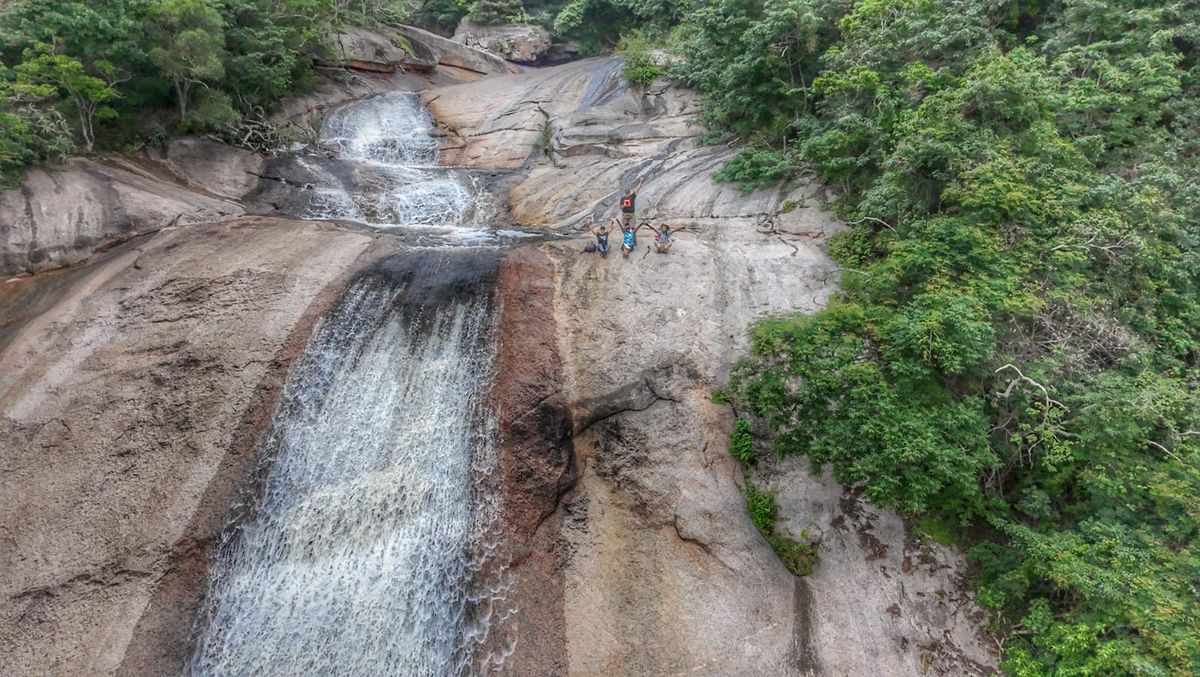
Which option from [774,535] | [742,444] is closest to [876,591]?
[774,535]

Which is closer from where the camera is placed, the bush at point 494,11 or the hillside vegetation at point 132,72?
the hillside vegetation at point 132,72

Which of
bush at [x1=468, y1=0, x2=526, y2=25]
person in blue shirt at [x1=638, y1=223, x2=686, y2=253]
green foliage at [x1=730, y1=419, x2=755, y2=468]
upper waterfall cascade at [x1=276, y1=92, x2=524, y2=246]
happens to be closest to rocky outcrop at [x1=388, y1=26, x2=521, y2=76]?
bush at [x1=468, y1=0, x2=526, y2=25]

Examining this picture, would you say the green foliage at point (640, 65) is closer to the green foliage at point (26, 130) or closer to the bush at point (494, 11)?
the green foliage at point (26, 130)

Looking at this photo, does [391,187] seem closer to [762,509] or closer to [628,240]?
[628,240]

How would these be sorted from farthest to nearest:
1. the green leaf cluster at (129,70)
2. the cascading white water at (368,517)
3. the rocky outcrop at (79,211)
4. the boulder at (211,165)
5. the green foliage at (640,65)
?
the green foliage at (640,65) → the boulder at (211,165) → the green leaf cluster at (129,70) → the rocky outcrop at (79,211) → the cascading white water at (368,517)

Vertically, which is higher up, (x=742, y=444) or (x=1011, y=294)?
(x=1011, y=294)

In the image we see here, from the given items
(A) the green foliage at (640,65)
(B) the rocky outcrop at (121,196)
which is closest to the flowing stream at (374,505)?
(B) the rocky outcrop at (121,196)

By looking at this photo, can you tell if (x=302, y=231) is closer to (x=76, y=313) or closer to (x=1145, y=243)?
(x=76, y=313)
